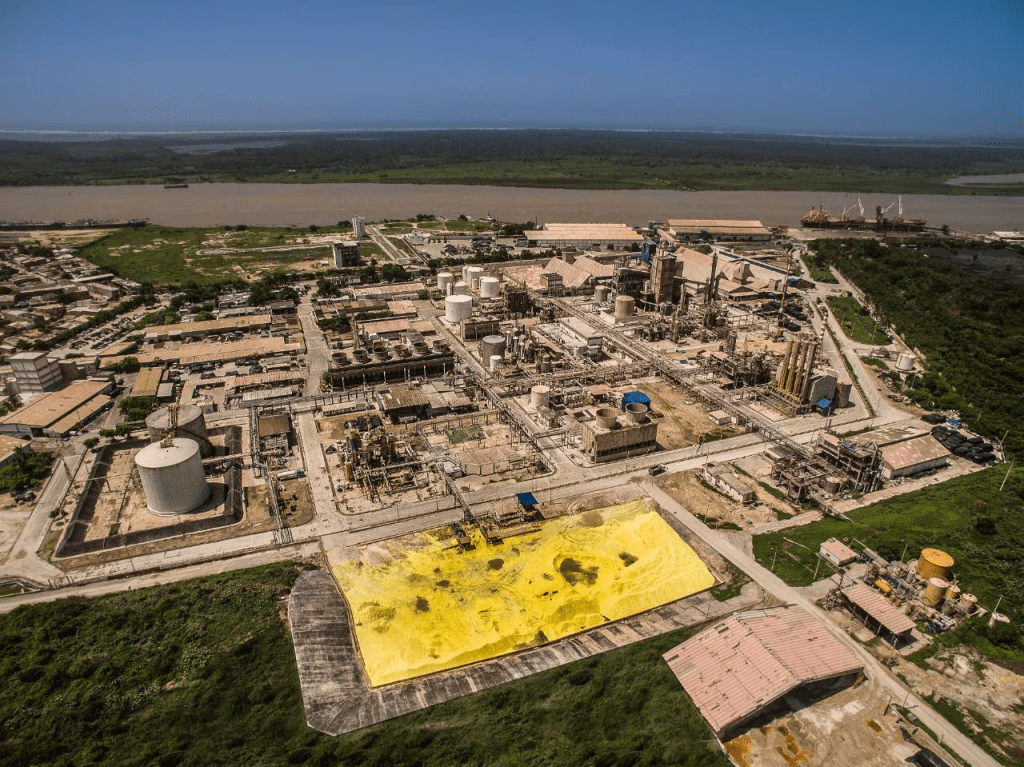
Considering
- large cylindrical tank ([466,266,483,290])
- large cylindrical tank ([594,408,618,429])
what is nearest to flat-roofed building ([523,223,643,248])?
large cylindrical tank ([466,266,483,290])

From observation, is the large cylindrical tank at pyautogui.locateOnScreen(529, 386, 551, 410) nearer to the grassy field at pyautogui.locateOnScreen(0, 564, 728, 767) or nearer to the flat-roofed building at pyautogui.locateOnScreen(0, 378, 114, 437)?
the grassy field at pyautogui.locateOnScreen(0, 564, 728, 767)

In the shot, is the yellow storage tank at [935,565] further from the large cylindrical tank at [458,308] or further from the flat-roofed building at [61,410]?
the flat-roofed building at [61,410]

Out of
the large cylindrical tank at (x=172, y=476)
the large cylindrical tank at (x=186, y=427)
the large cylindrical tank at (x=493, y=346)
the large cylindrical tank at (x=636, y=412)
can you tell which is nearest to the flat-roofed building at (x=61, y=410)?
the large cylindrical tank at (x=186, y=427)

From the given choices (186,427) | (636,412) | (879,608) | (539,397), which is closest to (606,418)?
(636,412)

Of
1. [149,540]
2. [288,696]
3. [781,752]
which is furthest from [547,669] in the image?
[149,540]

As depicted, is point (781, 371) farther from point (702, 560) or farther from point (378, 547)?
point (378, 547)

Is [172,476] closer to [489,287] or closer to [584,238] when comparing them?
[489,287]
